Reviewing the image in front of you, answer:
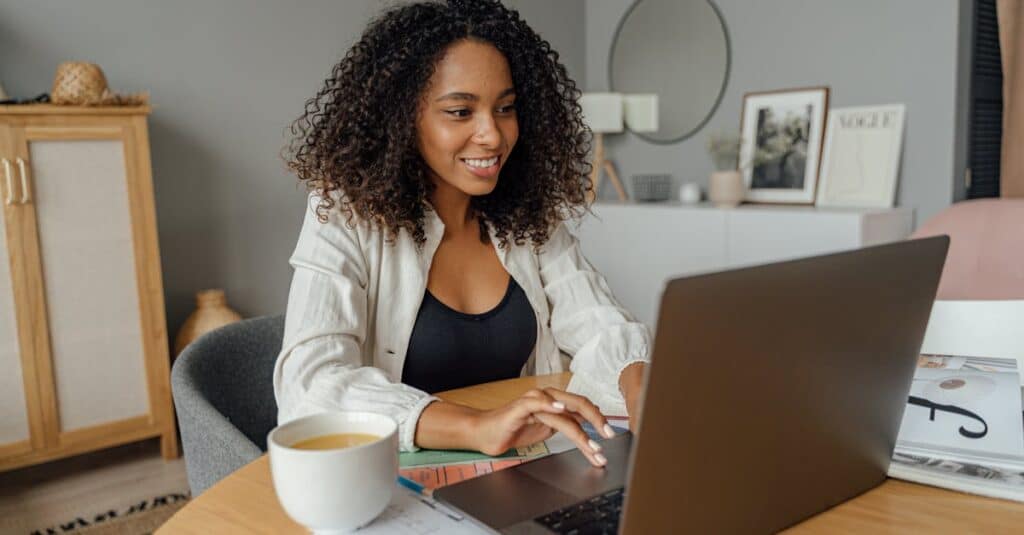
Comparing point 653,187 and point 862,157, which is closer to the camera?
point 862,157

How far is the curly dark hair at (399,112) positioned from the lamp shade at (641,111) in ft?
10.0

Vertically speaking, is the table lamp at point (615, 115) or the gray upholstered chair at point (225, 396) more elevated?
the table lamp at point (615, 115)

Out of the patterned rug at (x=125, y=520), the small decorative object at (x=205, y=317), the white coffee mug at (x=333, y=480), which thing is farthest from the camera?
the small decorative object at (x=205, y=317)

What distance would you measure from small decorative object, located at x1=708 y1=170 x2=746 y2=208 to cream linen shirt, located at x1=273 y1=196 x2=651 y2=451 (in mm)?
2421

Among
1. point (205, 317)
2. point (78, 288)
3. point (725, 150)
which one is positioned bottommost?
point (205, 317)

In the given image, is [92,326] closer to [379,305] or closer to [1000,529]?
[379,305]

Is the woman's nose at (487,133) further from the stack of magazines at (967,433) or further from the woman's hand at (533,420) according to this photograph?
the stack of magazines at (967,433)

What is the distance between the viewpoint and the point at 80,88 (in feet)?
9.16

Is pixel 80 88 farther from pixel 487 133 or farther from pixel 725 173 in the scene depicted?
pixel 725 173

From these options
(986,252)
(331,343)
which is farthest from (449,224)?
(986,252)

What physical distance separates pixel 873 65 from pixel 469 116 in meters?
2.83

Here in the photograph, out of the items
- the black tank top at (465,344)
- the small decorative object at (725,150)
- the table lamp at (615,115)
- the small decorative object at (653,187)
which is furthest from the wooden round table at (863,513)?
the table lamp at (615,115)

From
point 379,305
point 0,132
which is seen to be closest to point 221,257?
point 0,132

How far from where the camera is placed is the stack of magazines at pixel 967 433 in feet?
2.77
